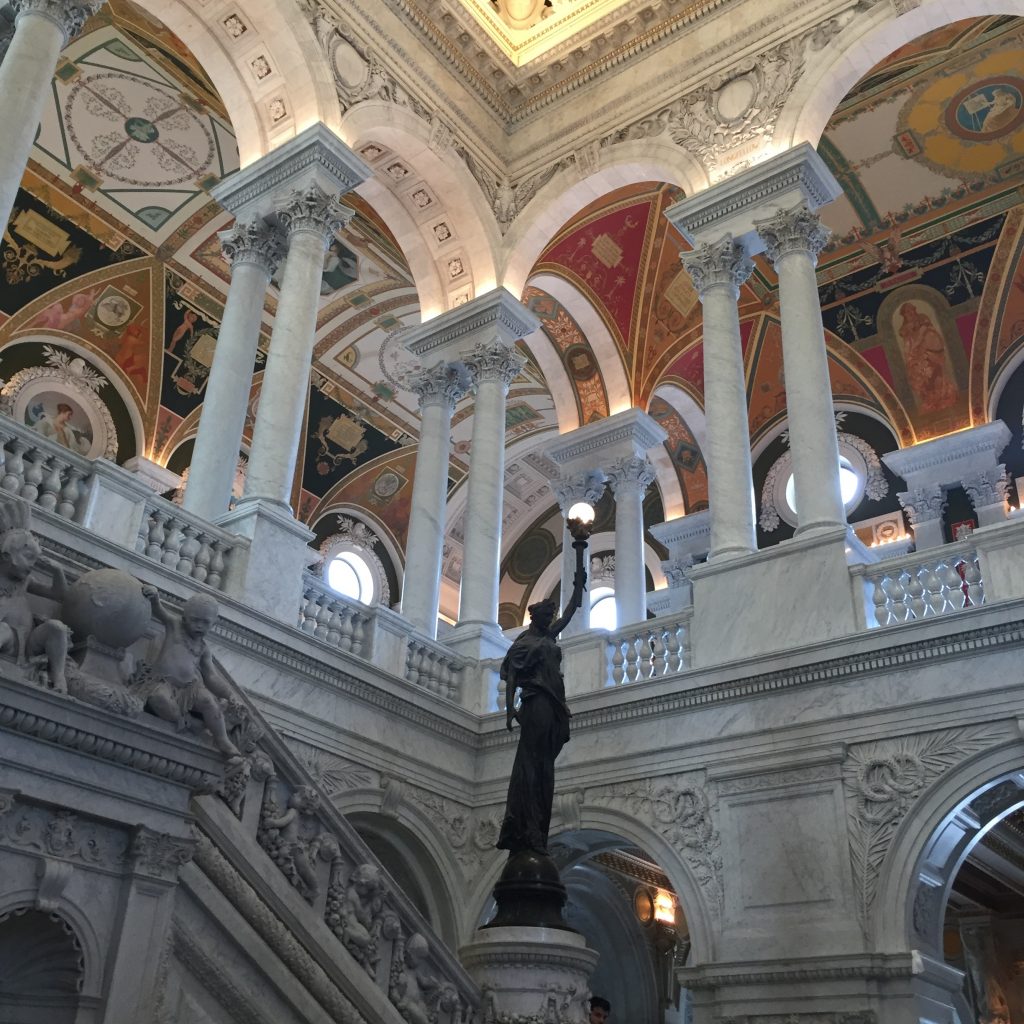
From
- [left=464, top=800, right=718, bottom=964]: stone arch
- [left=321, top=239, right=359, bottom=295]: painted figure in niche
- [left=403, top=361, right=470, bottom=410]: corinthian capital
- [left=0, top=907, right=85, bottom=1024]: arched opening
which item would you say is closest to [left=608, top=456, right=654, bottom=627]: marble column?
[left=403, top=361, right=470, bottom=410]: corinthian capital

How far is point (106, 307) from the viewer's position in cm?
1686

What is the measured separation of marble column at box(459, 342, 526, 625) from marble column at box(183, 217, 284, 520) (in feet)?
8.67

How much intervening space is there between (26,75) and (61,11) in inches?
27.4

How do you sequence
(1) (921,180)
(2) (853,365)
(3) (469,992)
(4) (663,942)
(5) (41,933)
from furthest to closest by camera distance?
(2) (853,365) → (1) (921,180) → (4) (663,942) → (3) (469,992) → (5) (41,933)

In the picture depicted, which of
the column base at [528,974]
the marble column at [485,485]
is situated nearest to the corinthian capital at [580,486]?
the marble column at [485,485]

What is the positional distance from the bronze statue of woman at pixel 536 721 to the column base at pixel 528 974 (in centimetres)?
49

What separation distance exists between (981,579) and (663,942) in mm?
6905

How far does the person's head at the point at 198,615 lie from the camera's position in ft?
14.6

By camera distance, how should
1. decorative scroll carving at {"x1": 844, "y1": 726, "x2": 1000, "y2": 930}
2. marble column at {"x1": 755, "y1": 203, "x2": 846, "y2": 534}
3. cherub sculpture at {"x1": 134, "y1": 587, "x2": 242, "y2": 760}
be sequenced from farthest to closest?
marble column at {"x1": 755, "y1": 203, "x2": 846, "y2": 534} < decorative scroll carving at {"x1": 844, "y1": 726, "x2": 1000, "y2": 930} < cherub sculpture at {"x1": 134, "y1": 587, "x2": 242, "y2": 760}

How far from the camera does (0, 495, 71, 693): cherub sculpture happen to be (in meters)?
3.98

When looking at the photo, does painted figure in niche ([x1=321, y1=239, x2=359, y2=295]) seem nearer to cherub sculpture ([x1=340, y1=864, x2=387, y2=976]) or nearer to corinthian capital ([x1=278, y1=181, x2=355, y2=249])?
corinthian capital ([x1=278, y1=181, x2=355, y2=249])

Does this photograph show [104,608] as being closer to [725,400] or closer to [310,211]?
[310,211]

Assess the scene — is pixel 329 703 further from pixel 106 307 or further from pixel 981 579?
pixel 106 307

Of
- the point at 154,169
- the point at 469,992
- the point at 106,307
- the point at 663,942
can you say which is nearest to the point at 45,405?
the point at 106,307
